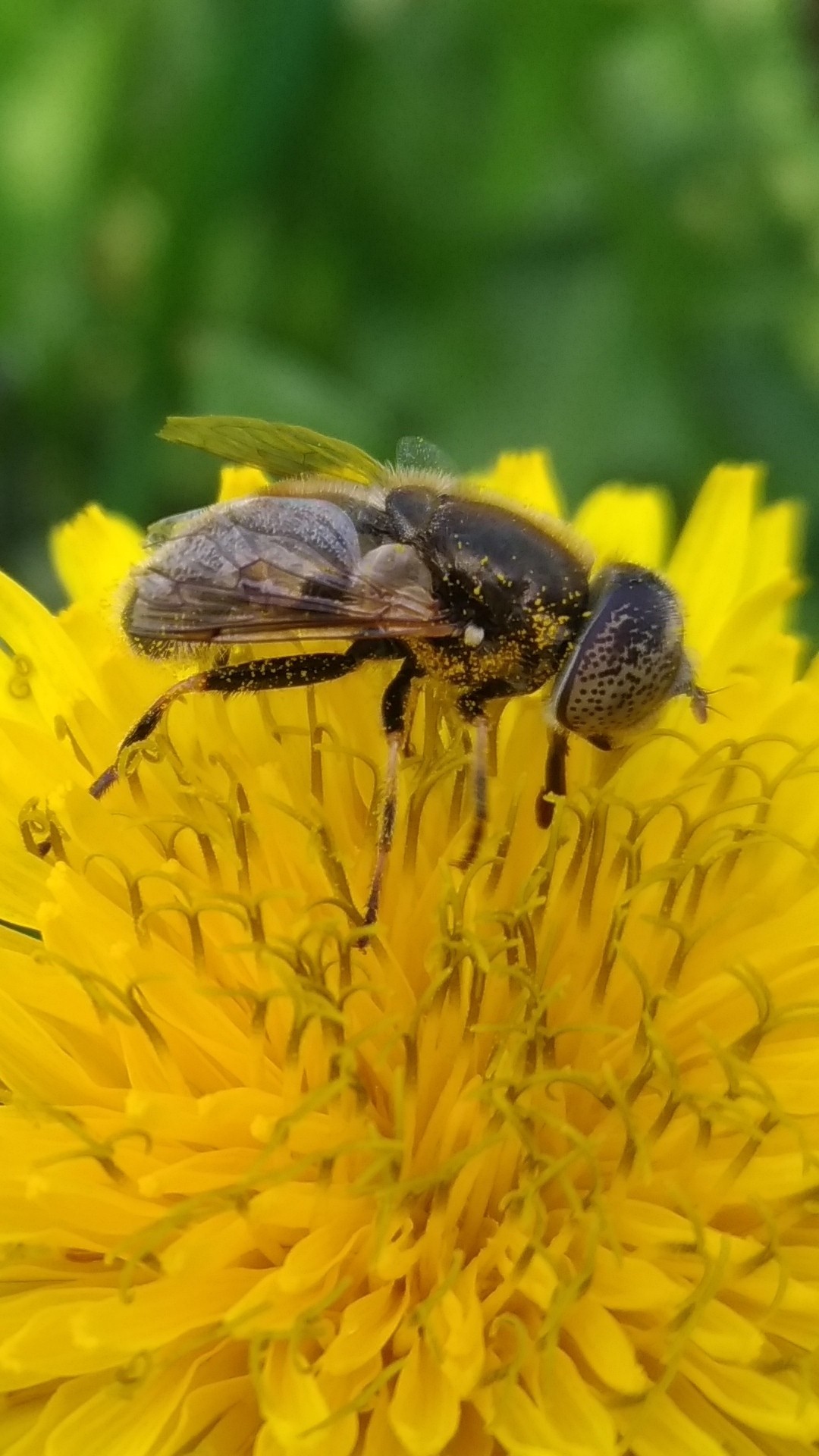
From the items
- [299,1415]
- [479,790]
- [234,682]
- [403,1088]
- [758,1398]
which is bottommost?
[299,1415]

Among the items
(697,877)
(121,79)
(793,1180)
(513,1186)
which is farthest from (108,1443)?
(121,79)

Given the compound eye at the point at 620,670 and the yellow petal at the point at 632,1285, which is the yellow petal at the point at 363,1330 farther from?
the compound eye at the point at 620,670

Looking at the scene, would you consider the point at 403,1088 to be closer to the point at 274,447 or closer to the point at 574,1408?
the point at 574,1408

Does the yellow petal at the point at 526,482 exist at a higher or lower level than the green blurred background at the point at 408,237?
lower

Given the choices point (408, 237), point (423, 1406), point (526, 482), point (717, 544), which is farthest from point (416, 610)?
point (408, 237)

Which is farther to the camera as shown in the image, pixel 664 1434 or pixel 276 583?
pixel 276 583

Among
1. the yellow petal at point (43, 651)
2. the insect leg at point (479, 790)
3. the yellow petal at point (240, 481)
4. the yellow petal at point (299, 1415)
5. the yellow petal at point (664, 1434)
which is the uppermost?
the yellow petal at point (240, 481)

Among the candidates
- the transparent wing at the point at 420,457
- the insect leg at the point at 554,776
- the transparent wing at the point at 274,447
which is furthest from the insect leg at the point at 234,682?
the transparent wing at the point at 420,457
